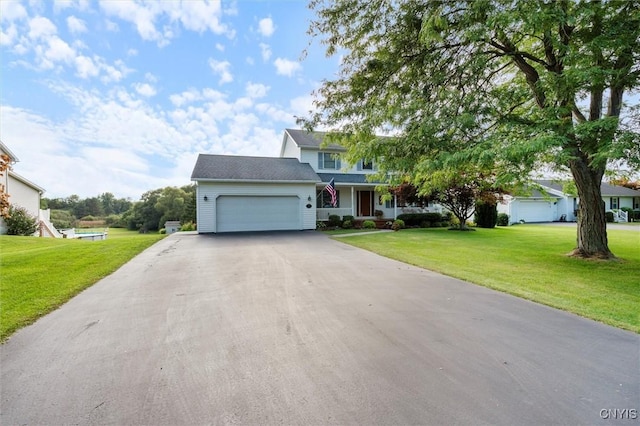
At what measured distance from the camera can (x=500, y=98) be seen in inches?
320

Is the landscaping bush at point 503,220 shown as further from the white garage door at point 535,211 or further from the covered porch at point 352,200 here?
the covered porch at point 352,200

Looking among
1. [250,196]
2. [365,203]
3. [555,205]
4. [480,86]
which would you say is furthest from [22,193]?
[555,205]

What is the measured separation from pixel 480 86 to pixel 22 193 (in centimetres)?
2685

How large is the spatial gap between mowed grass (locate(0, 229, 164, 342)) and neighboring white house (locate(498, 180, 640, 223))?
28.4 m

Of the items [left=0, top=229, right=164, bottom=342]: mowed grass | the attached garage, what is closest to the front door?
the attached garage

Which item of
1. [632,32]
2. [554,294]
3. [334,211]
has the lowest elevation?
[554,294]

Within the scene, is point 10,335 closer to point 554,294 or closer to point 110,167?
point 554,294

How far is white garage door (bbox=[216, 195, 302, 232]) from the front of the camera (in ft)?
56.5

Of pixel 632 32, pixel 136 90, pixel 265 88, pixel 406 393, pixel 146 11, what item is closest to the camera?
pixel 406 393

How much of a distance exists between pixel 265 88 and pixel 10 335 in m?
14.1

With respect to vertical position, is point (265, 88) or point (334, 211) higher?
point (265, 88)

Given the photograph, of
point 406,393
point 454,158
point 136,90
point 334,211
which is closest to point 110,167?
point 136,90

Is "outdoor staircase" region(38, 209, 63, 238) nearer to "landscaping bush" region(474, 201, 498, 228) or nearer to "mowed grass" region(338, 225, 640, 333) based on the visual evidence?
"mowed grass" region(338, 225, 640, 333)

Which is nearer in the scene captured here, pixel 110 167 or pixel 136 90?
pixel 136 90
